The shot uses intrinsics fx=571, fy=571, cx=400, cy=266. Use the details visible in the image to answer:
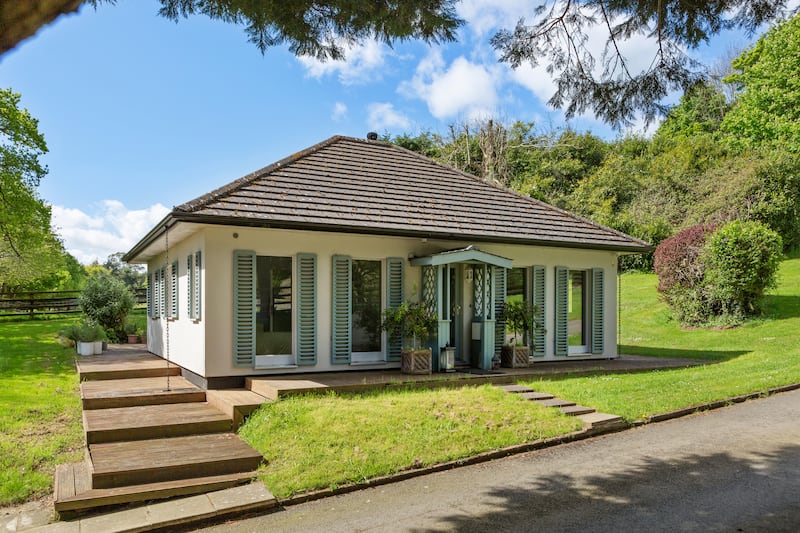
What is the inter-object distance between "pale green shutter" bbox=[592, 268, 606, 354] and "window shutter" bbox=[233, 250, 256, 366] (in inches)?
315

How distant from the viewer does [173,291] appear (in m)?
12.7

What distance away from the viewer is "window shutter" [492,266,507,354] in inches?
478

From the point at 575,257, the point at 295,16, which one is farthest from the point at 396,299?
the point at 295,16

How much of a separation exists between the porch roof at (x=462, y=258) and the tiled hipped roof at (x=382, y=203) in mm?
525

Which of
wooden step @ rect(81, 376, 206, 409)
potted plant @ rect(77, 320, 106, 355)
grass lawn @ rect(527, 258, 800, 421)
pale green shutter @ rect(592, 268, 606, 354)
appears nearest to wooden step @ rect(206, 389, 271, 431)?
wooden step @ rect(81, 376, 206, 409)

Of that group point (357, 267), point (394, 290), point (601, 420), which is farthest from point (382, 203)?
point (601, 420)

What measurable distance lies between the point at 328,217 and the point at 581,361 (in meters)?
7.00

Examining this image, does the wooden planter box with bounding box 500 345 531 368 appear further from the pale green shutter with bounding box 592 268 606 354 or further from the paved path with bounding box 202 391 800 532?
the paved path with bounding box 202 391 800 532

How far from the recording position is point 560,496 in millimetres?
5848

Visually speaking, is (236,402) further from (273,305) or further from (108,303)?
(108,303)

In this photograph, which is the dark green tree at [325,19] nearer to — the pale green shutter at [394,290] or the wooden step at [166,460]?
the wooden step at [166,460]

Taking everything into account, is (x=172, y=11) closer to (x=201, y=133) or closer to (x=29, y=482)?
(x=29, y=482)

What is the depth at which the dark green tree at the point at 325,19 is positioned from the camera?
15.5ft

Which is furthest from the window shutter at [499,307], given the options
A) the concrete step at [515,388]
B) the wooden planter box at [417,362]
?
the wooden planter box at [417,362]
